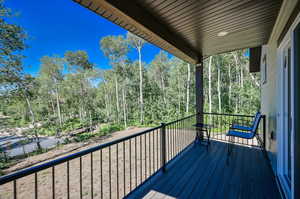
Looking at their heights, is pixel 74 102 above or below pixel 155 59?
below

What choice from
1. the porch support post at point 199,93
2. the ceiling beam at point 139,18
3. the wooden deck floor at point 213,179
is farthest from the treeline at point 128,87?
the wooden deck floor at point 213,179

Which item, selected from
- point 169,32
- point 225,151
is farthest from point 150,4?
point 225,151

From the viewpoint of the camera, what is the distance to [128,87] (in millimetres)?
15500

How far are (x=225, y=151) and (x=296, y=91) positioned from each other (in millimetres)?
2502

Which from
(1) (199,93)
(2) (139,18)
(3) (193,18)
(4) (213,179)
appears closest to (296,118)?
(4) (213,179)

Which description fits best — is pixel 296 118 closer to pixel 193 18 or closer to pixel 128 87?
pixel 193 18

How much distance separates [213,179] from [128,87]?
45.8ft

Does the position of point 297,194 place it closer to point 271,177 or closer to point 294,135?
point 294,135

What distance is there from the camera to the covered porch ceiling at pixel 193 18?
1.72 m

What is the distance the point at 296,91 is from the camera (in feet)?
4.51

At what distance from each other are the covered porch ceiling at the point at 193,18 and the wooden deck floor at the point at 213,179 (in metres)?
2.38

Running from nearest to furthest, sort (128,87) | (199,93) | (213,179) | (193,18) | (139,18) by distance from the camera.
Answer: (139,18)
(193,18)
(213,179)
(199,93)
(128,87)

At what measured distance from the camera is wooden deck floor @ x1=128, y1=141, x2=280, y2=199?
75.2 inches

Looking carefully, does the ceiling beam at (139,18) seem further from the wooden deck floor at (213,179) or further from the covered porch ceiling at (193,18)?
the wooden deck floor at (213,179)
